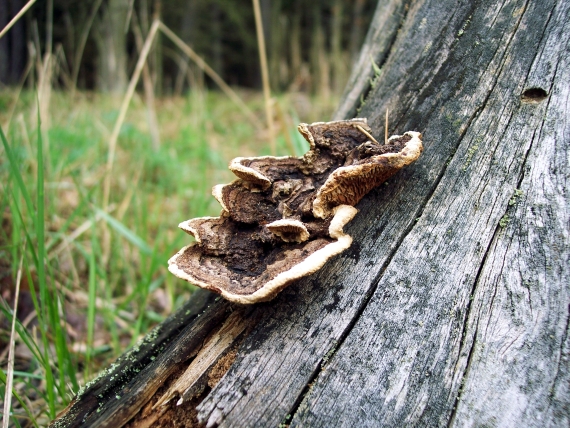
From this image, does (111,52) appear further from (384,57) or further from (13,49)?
(13,49)

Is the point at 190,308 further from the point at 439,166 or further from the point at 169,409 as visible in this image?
the point at 439,166

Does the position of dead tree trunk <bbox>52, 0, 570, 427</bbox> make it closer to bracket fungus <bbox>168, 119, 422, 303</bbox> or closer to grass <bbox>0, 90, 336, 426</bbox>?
bracket fungus <bbox>168, 119, 422, 303</bbox>

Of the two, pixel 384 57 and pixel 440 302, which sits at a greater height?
pixel 384 57


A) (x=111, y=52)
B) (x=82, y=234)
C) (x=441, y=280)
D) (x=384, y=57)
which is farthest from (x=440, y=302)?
(x=111, y=52)

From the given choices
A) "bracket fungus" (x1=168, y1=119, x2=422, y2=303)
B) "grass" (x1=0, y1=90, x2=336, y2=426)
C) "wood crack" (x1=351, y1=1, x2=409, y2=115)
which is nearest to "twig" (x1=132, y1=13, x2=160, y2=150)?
"grass" (x1=0, y1=90, x2=336, y2=426)

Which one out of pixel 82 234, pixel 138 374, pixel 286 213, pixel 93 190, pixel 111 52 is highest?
pixel 111 52

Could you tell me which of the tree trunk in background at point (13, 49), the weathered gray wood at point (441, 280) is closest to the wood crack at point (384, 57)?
the weathered gray wood at point (441, 280)
